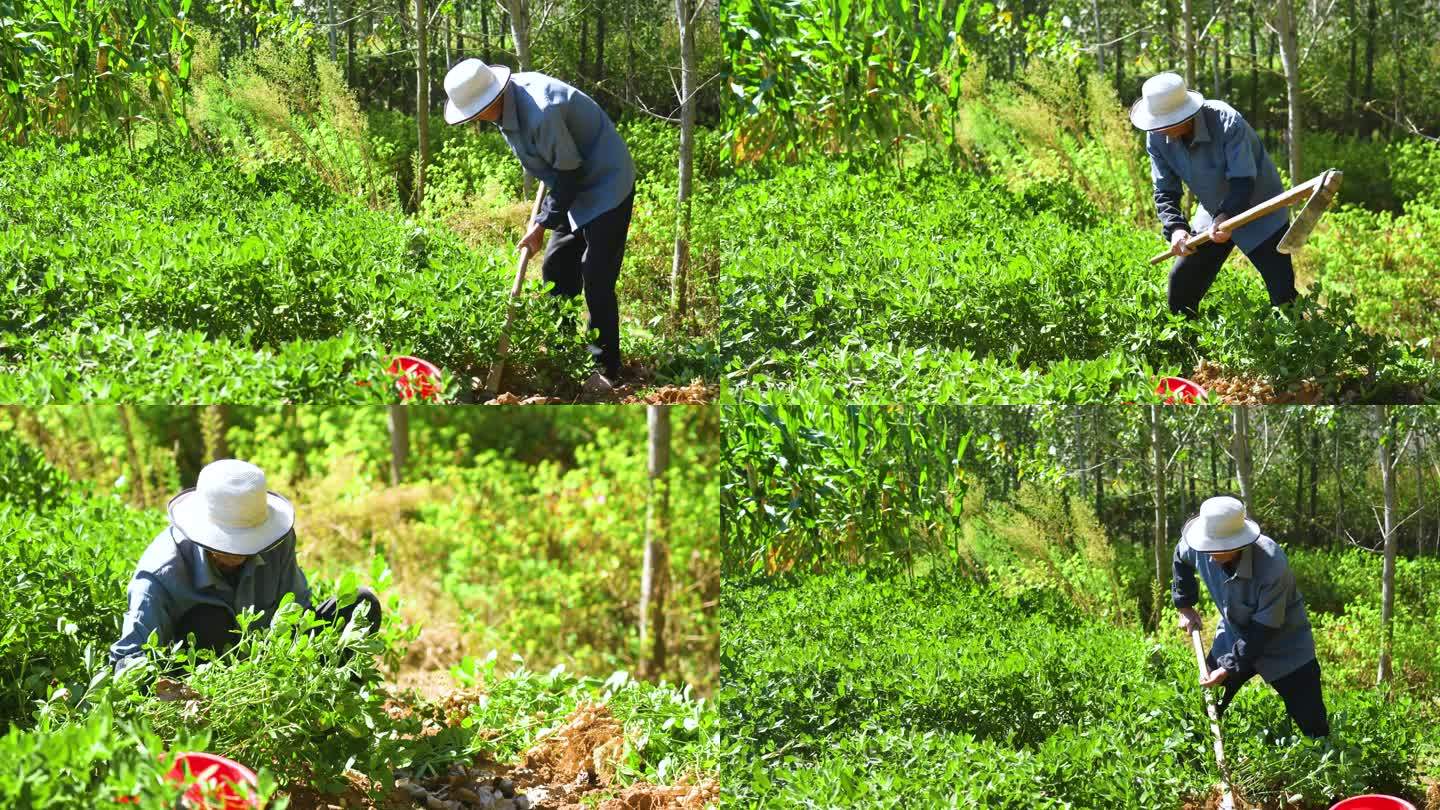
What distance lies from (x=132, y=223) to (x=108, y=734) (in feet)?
12.2

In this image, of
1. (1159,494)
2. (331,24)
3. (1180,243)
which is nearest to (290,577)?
(1159,494)

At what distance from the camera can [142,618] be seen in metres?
3.85

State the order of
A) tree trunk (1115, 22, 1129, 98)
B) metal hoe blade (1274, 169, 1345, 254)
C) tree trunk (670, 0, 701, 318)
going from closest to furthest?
metal hoe blade (1274, 169, 1345, 254)
tree trunk (670, 0, 701, 318)
tree trunk (1115, 22, 1129, 98)

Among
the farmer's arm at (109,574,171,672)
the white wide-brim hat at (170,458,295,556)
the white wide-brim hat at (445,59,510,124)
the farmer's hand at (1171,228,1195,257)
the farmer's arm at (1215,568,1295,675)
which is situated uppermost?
the white wide-brim hat at (445,59,510,124)

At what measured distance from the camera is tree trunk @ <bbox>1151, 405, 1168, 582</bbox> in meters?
4.51

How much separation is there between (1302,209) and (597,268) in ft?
9.56

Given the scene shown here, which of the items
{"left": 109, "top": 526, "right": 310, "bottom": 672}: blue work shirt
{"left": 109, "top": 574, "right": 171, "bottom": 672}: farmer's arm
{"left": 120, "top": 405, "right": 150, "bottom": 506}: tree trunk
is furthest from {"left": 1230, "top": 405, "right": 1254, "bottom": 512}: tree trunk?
{"left": 120, "top": 405, "right": 150, "bottom": 506}: tree trunk

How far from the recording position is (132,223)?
6.00m

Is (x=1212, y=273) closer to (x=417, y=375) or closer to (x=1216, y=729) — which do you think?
(x=1216, y=729)

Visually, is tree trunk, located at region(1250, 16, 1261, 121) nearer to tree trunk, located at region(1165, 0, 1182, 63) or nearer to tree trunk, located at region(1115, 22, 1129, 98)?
tree trunk, located at region(1165, 0, 1182, 63)

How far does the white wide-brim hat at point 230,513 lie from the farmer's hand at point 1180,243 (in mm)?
3811

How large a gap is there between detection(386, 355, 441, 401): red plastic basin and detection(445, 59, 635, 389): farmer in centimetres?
70

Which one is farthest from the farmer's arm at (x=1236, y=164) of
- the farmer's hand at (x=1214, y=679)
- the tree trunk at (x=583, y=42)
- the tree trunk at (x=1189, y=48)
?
the tree trunk at (x=583, y=42)

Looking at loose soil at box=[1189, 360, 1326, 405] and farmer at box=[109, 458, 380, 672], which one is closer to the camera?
farmer at box=[109, 458, 380, 672]
